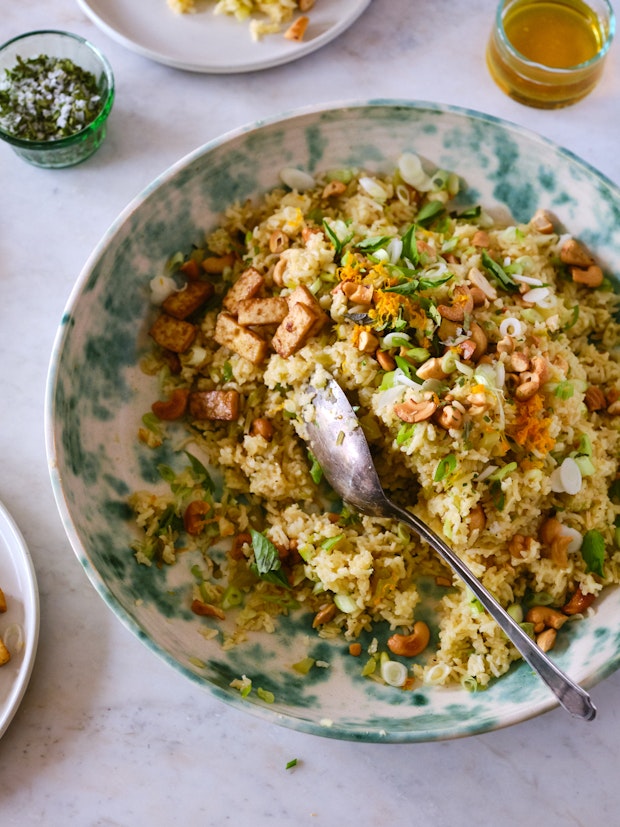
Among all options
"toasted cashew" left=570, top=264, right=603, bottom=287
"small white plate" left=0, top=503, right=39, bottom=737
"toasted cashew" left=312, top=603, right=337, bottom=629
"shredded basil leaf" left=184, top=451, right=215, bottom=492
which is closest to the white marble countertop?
"small white plate" left=0, top=503, right=39, bottom=737

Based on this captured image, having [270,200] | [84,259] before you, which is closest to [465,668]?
[270,200]

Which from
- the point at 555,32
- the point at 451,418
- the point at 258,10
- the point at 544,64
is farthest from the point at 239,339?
the point at 555,32

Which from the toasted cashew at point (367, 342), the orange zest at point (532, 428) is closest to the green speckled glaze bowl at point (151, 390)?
the orange zest at point (532, 428)

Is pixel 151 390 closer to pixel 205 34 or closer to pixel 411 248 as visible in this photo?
pixel 411 248

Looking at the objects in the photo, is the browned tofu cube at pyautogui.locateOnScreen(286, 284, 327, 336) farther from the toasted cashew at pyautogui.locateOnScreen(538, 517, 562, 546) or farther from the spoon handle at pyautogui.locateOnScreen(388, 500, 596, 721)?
the toasted cashew at pyautogui.locateOnScreen(538, 517, 562, 546)

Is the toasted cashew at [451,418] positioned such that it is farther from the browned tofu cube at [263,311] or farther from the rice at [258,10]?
the rice at [258,10]
